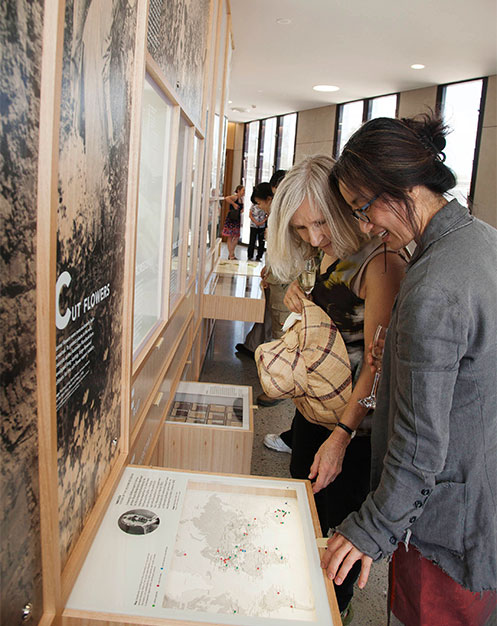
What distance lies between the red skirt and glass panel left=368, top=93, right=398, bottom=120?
32.3 ft

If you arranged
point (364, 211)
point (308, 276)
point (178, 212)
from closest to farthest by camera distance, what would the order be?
point (364, 211) → point (308, 276) → point (178, 212)

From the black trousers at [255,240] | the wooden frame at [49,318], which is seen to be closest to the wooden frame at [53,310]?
the wooden frame at [49,318]

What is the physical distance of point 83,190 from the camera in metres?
0.92

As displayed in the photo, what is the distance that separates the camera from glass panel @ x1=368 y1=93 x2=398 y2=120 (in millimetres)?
9991

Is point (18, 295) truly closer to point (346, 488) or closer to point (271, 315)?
point (346, 488)

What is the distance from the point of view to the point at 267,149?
15.9 m

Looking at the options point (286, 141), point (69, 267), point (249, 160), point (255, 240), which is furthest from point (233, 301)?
point (249, 160)

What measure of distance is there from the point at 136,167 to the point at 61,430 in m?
0.68

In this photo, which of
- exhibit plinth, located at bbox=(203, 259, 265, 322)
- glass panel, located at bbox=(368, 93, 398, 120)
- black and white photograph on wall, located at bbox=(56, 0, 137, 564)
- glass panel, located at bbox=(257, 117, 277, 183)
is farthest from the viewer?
glass panel, located at bbox=(257, 117, 277, 183)

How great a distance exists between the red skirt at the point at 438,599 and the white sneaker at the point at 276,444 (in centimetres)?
234

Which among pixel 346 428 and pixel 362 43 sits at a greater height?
pixel 362 43

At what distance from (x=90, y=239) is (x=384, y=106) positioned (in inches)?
415

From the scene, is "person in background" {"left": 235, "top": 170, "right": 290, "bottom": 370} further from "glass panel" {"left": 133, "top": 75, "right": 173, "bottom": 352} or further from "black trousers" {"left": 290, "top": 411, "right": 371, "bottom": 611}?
"glass panel" {"left": 133, "top": 75, "right": 173, "bottom": 352}

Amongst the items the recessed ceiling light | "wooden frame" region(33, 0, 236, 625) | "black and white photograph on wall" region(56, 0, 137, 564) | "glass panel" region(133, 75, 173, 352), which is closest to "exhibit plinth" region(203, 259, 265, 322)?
"glass panel" region(133, 75, 173, 352)
